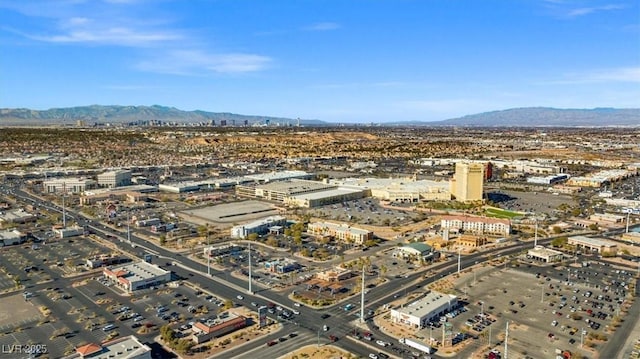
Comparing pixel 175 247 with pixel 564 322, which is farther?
pixel 175 247

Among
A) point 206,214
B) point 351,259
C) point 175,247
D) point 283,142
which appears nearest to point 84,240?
point 175,247

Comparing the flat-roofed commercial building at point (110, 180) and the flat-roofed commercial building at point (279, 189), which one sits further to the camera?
the flat-roofed commercial building at point (110, 180)

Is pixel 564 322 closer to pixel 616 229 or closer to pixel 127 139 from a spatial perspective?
pixel 616 229

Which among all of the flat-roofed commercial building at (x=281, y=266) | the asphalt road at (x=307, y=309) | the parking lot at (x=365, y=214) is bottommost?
the asphalt road at (x=307, y=309)

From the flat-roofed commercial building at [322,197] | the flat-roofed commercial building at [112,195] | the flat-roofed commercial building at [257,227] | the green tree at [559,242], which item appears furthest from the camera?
the flat-roofed commercial building at [112,195]

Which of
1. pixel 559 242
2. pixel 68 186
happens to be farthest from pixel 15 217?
pixel 559 242

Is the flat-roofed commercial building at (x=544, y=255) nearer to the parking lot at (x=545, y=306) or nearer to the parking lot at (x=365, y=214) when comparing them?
the parking lot at (x=545, y=306)

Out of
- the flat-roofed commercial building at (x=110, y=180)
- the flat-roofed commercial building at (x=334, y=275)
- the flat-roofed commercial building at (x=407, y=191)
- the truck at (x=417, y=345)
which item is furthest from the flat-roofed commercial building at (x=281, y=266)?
the flat-roofed commercial building at (x=110, y=180)

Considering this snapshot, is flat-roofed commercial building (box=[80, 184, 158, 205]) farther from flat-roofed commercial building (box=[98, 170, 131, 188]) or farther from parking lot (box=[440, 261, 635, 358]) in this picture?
parking lot (box=[440, 261, 635, 358])
